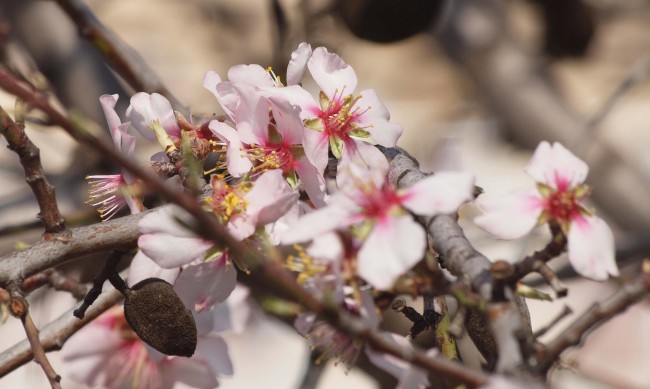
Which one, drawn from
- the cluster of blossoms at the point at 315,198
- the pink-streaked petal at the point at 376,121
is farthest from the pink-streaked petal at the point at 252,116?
the pink-streaked petal at the point at 376,121

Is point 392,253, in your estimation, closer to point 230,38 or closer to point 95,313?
point 95,313

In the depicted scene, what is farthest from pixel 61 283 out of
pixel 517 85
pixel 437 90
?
pixel 437 90

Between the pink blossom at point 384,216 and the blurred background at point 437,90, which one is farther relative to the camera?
the blurred background at point 437,90

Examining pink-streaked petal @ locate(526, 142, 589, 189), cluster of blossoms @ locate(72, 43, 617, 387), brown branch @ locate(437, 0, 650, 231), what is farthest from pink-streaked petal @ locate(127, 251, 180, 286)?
brown branch @ locate(437, 0, 650, 231)

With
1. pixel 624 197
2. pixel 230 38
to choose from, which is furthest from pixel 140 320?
pixel 230 38

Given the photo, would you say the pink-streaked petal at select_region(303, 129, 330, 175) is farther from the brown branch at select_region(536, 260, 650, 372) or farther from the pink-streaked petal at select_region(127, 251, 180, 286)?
the brown branch at select_region(536, 260, 650, 372)

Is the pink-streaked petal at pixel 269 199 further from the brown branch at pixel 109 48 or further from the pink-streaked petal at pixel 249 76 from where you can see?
the brown branch at pixel 109 48

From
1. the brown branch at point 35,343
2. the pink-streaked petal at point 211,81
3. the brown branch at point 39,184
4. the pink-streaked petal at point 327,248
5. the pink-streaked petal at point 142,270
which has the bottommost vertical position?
the brown branch at point 35,343

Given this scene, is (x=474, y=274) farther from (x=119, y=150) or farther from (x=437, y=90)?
(x=437, y=90)
